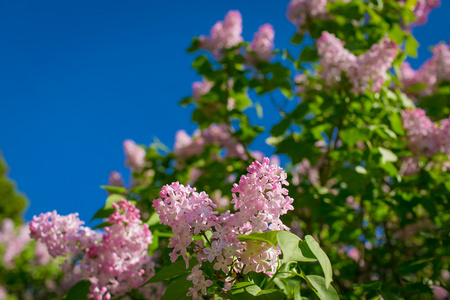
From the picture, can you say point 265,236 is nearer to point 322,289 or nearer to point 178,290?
point 322,289

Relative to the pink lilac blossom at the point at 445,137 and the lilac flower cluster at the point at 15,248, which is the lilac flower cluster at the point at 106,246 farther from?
the lilac flower cluster at the point at 15,248

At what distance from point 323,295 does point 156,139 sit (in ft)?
12.6

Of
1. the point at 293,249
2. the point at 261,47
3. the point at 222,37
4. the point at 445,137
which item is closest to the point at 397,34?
the point at 445,137

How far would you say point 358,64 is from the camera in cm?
287

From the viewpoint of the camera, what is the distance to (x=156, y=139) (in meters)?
4.80

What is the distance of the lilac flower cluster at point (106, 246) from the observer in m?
1.98

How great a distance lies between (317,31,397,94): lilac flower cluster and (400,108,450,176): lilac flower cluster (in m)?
0.39

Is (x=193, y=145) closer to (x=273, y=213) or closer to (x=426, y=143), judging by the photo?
(x=426, y=143)

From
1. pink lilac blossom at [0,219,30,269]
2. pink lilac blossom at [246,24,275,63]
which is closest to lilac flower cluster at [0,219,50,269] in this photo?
pink lilac blossom at [0,219,30,269]

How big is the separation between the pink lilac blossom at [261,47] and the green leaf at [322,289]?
2784mm

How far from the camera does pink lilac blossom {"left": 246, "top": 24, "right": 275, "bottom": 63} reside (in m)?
3.74

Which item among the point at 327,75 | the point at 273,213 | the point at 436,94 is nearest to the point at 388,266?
the point at 327,75

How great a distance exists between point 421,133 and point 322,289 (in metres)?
2.21

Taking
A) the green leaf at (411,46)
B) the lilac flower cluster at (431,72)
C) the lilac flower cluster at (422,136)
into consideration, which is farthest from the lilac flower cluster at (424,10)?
the lilac flower cluster at (422,136)
